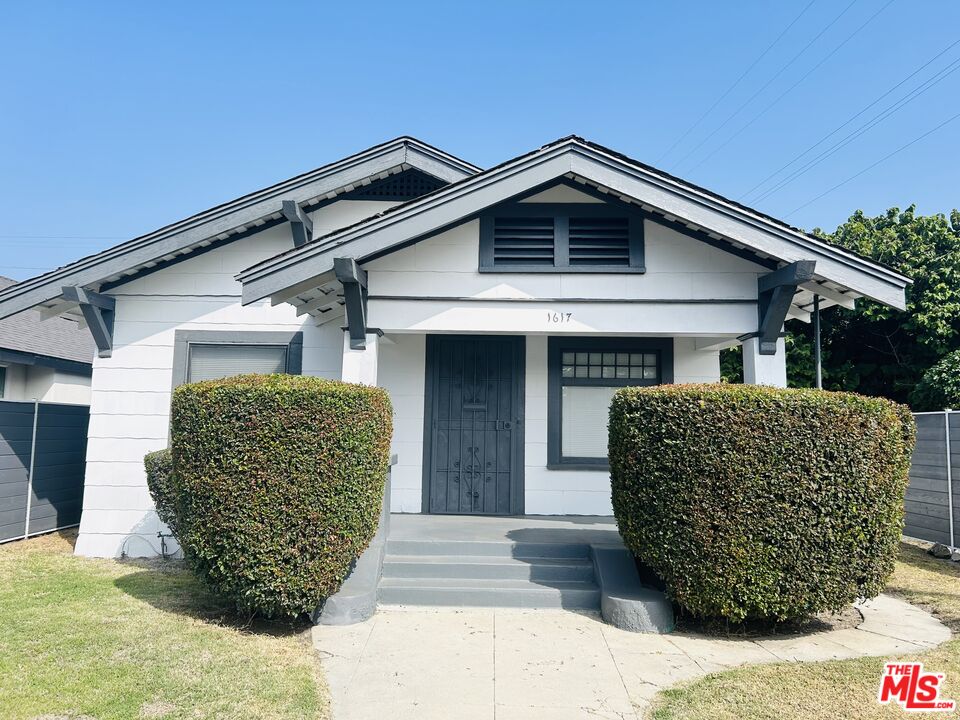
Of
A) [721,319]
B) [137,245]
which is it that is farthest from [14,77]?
[721,319]

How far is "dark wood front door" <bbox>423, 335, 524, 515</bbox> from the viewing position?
8.44m

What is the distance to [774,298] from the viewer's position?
661 cm

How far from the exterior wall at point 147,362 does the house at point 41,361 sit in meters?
6.41

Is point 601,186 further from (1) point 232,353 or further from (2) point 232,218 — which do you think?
(1) point 232,353

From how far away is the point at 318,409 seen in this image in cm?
513

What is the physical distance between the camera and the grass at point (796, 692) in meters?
3.82

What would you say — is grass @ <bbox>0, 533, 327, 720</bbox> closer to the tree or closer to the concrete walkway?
the concrete walkway

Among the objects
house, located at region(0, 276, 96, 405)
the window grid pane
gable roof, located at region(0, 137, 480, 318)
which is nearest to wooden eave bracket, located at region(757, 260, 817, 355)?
the window grid pane

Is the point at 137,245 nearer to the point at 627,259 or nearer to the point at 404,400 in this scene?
the point at 404,400

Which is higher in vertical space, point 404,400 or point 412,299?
point 412,299

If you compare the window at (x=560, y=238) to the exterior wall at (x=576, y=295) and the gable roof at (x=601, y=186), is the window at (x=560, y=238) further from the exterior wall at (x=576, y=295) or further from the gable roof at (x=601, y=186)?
the gable roof at (x=601, y=186)

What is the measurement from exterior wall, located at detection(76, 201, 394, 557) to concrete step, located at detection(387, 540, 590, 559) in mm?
2777

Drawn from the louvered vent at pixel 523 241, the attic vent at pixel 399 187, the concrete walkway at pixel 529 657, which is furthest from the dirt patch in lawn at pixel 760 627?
the attic vent at pixel 399 187

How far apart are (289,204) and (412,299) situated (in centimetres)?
251
